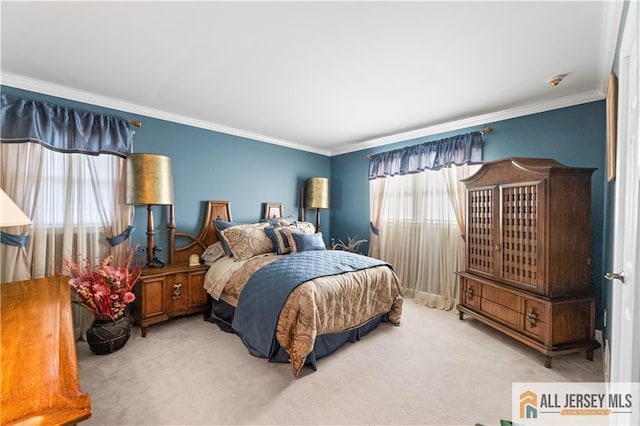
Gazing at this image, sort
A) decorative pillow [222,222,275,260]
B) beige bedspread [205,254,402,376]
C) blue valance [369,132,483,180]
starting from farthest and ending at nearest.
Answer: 1. blue valance [369,132,483,180]
2. decorative pillow [222,222,275,260]
3. beige bedspread [205,254,402,376]

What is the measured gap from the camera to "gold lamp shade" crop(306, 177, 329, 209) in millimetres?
4676

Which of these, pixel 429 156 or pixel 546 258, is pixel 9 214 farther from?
pixel 429 156

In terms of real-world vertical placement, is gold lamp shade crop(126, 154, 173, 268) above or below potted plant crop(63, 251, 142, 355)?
above

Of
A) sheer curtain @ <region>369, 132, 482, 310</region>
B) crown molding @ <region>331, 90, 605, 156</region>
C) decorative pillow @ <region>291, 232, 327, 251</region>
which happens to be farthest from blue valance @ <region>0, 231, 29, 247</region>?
crown molding @ <region>331, 90, 605, 156</region>

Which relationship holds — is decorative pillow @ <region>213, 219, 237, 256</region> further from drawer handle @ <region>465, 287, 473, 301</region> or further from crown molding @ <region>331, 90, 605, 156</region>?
drawer handle @ <region>465, 287, 473, 301</region>

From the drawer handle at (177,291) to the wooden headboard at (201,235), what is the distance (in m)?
0.48

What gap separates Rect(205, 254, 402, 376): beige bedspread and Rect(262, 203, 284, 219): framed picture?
49.5 inches

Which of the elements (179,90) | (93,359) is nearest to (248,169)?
(179,90)

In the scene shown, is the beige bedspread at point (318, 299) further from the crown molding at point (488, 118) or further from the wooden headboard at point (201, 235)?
the crown molding at point (488, 118)

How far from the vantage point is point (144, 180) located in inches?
113

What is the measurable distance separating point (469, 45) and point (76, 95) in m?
3.59

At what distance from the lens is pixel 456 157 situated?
11.7 ft

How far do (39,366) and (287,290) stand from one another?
1.59m

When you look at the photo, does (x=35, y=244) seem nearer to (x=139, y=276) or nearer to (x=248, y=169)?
(x=139, y=276)
